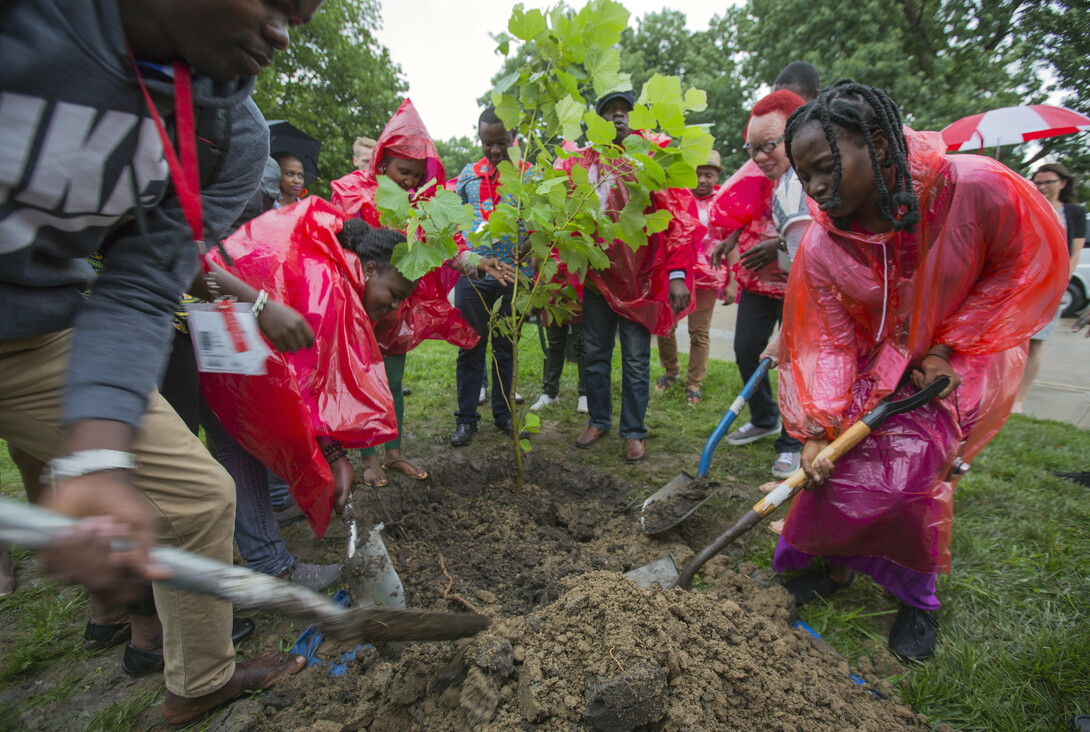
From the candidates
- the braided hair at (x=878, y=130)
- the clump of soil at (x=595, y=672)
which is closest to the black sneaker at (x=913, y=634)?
the clump of soil at (x=595, y=672)

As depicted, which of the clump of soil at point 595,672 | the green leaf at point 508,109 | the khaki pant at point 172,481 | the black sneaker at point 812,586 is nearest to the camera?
the khaki pant at point 172,481

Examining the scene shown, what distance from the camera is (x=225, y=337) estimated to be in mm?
1382

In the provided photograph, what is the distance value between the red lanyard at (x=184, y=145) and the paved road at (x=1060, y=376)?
4895 millimetres

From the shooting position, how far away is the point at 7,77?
0.87 m

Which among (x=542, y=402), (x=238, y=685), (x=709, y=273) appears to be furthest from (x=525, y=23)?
(x=709, y=273)

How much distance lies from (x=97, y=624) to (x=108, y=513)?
1.55m

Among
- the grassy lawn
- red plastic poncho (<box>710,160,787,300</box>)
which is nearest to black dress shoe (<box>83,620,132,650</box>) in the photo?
the grassy lawn

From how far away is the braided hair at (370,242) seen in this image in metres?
2.29

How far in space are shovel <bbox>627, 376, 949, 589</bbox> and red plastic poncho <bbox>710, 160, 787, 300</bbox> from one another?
4.86 ft

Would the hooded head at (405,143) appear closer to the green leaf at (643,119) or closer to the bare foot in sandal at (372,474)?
the green leaf at (643,119)

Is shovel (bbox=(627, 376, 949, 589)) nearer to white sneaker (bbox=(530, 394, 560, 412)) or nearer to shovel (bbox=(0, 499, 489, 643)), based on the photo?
shovel (bbox=(0, 499, 489, 643))

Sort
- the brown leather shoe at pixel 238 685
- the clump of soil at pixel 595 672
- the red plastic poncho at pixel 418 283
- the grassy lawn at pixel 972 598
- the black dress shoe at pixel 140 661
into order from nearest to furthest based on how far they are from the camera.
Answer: the clump of soil at pixel 595 672
the brown leather shoe at pixel 238 685
the grassy lawn at pixel 972 598
the black dress shoe at pixel 140 661
the red plastic poncho at pixel 418 283

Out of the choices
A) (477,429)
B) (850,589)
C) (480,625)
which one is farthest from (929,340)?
(477,429)

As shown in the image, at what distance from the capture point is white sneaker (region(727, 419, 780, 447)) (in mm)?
3633
